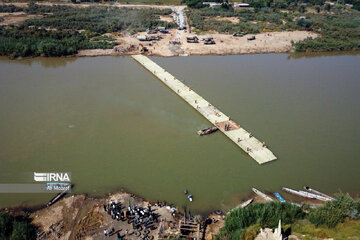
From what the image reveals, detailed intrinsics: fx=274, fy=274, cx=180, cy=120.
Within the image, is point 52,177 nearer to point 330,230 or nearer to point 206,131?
point 206,131

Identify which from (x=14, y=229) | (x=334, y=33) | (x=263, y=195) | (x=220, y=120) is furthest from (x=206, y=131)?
(x=334, y=33)

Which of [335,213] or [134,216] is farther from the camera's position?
[134,216]

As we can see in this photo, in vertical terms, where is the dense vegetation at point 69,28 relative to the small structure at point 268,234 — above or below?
above

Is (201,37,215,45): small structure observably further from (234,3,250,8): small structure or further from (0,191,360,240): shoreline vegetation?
(0,191,360,240): shoreline vegetation

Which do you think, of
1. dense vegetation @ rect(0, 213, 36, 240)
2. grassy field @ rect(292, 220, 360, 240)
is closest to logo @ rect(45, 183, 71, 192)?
dense vegetation @ rect(0, 213, 36, 240)

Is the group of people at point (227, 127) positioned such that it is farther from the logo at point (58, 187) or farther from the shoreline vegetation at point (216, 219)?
the logo at point (58, 187)

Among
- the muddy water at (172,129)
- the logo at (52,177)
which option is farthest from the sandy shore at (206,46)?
the logo at (52,177)
